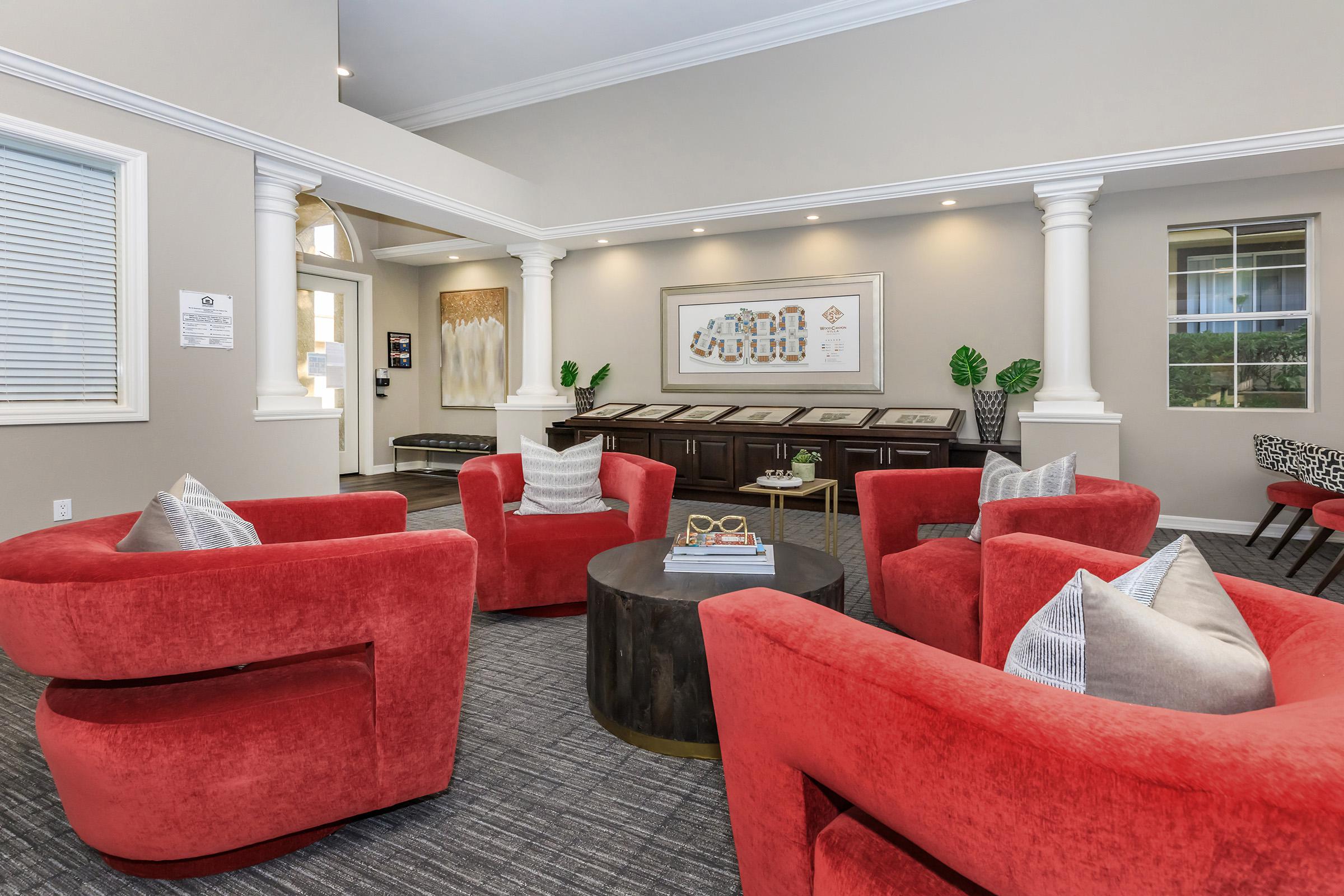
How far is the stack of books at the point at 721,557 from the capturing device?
237cm

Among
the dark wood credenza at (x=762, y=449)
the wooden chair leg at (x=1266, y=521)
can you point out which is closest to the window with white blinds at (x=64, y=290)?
the dark wood credenza at (x=762, y=449)

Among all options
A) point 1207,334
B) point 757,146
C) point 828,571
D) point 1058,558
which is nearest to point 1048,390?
point 1207,334

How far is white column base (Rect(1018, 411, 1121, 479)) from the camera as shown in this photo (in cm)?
546

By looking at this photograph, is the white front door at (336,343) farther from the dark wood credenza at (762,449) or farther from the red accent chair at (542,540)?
the red accent chair at (542,540)

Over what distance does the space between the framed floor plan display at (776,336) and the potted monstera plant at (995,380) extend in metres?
0.75

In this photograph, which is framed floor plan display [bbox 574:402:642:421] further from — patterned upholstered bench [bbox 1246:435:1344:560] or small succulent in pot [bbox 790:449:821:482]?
patterned upholstered bench [bbox 1246:435:1344:560]

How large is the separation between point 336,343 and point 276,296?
3.03 m

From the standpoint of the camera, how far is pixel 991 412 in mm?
6062

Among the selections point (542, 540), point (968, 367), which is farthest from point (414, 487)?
point (968, 367)

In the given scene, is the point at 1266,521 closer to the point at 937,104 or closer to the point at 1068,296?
the point at 1068,296

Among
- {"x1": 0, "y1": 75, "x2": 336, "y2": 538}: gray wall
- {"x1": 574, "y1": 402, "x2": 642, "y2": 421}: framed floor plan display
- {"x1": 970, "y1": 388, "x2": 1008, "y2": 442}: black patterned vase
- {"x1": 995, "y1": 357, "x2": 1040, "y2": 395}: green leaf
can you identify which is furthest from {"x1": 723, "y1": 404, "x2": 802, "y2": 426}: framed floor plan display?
{"x1": 0, "y1": 75, "x2": 336, "y2": 538}: gray wall

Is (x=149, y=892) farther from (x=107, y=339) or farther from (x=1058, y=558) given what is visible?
(x=107, y=339)

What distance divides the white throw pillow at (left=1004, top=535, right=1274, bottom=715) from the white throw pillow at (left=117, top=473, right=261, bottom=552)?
63.2 inches

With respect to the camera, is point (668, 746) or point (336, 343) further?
point (336, 343)
